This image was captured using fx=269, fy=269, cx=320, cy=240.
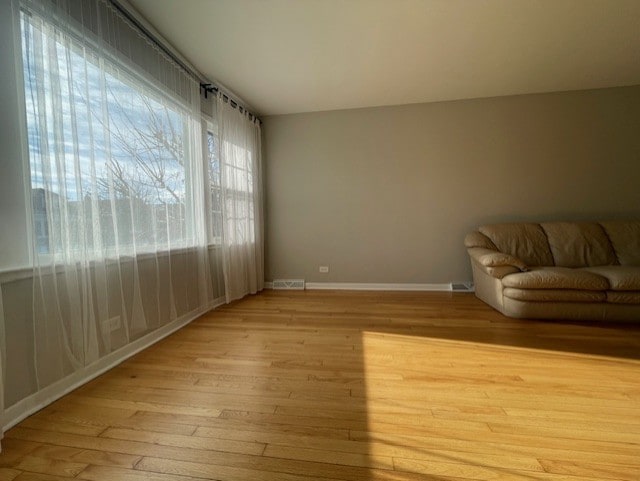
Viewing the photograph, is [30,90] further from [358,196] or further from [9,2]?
[358,196]

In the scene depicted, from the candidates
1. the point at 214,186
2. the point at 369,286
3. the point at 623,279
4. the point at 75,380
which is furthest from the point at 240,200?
the point at 623,279

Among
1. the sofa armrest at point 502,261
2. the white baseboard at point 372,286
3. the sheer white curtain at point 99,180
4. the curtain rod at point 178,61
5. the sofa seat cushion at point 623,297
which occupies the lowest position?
the white baseboard at point 372,286

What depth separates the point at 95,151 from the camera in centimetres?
169

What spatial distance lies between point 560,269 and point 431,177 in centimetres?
181

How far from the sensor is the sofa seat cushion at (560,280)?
2.49 meters

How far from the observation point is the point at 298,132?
402 cm

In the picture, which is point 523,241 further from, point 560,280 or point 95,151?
point 95,151

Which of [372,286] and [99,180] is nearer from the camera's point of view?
[99,180]

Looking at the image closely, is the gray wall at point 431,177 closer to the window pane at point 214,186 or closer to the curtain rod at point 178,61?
the curtain rod at point 178,61

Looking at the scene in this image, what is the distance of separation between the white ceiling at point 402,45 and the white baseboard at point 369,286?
2563 mm

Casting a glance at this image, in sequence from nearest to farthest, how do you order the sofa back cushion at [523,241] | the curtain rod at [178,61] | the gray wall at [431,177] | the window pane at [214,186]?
the curtain rod at [178,61] < the window pane at [214,186] < the sofa back cushion at [523,241] < the gray wall at [431,177]

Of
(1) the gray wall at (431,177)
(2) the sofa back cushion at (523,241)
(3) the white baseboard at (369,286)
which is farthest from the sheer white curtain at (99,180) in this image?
(2) the sofa back cushion at (523,241)

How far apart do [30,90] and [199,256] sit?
173cm

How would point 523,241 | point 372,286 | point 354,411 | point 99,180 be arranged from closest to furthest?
1. point 354,411
2. point 99,180
3. point 523,241
4. point 372,286
